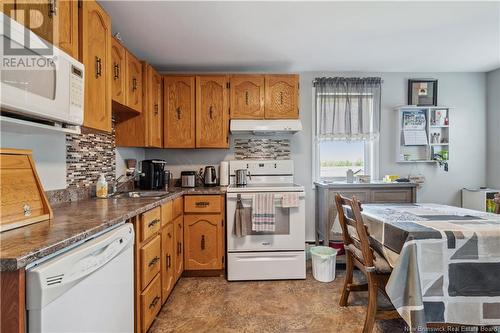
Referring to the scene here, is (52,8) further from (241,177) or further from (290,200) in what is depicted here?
(241,177)

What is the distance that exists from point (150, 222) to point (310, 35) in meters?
2.14

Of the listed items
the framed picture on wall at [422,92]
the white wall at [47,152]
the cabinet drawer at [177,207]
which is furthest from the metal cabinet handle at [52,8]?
the framed picture on wall at [422,92]

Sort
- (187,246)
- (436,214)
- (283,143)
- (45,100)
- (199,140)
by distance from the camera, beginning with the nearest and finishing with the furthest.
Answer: (45,100) < (436,214) < (187,246) < (199,140) < (283,143)

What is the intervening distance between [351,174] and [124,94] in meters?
2.62

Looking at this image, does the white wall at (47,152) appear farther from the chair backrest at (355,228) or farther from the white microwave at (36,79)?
the chair backrest at (355,228)

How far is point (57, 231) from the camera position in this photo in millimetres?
1064

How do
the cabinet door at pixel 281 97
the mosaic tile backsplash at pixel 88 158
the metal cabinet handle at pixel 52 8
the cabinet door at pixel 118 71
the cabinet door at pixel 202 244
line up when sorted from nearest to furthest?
the metal cabinet handle at pixel 52 8 → the mosaic tile backsplash at pixel 88 158 → the cabinet door at pixel 118 71 → the cabinet door at pixel 202 244 → the cabinet door at pixel 281 97

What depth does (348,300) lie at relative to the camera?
2309 millimetres

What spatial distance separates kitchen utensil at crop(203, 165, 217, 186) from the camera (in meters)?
3.33

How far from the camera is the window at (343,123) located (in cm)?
352

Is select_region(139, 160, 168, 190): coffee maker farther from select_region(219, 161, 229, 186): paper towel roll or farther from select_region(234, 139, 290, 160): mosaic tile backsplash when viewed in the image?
select_region(234, 139, 290, 160): mosaic tile backsplash

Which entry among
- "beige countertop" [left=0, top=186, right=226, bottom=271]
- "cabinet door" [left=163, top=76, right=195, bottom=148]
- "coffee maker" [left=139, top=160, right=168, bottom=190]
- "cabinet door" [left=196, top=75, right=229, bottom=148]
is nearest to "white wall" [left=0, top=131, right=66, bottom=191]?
"beige countertop" [left=0, top=186, right=226, bottom=271]

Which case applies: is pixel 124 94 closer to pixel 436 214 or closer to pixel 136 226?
pixel 136 226

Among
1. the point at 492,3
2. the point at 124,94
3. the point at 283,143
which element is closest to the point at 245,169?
the point at 283,143
